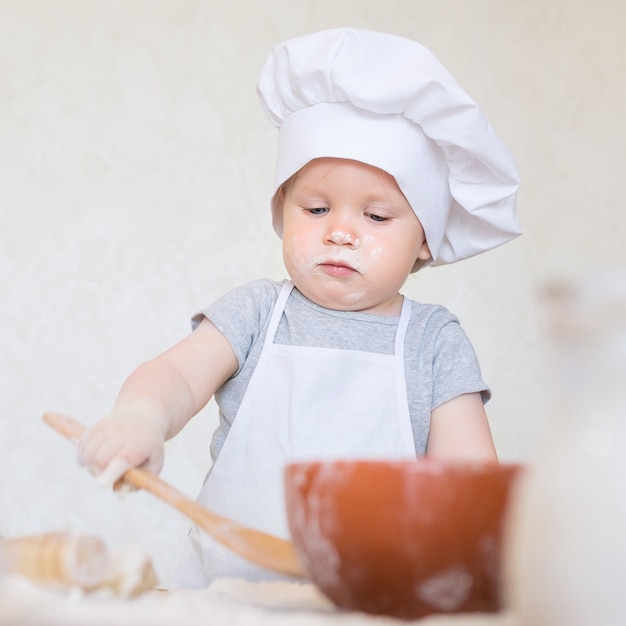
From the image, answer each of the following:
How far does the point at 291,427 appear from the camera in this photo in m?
1.06

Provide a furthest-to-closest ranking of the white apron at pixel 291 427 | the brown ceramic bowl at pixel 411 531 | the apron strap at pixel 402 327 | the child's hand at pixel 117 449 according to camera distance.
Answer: the apron strap at pixel 402 327 → the white apron at pixel 291 427 → the child's hand at pixel 117 449 → the brown ceramic bowl at pixel 411 531

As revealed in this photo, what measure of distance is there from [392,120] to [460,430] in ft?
1.22

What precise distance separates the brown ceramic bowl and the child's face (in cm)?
68

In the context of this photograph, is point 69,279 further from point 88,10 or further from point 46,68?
point 88,10

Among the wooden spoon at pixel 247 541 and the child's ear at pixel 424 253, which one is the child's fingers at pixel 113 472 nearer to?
the wooden spoon at pixel 247 541

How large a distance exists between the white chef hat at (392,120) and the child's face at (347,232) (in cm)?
2

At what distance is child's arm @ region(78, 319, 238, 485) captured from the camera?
26.5 inches

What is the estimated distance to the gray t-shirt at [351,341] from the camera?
109cm

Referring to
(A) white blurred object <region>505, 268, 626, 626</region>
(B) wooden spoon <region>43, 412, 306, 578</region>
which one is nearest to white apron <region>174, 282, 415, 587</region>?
(B) wooden spoon <region>43, 412, 306, 578</region>

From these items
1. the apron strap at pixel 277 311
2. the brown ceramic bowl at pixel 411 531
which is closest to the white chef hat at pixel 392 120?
the apron strap at pixel 277 311

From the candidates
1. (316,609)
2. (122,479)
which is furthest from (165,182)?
(316,609)

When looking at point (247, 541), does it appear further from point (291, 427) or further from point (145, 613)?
point (291, 427)

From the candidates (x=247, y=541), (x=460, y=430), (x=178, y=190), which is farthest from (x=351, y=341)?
(x=178, y=190)

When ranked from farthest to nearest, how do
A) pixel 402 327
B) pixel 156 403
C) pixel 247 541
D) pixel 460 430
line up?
pixel 402 327
pixel 460 430
pixel 156 403
pixel 247 541
